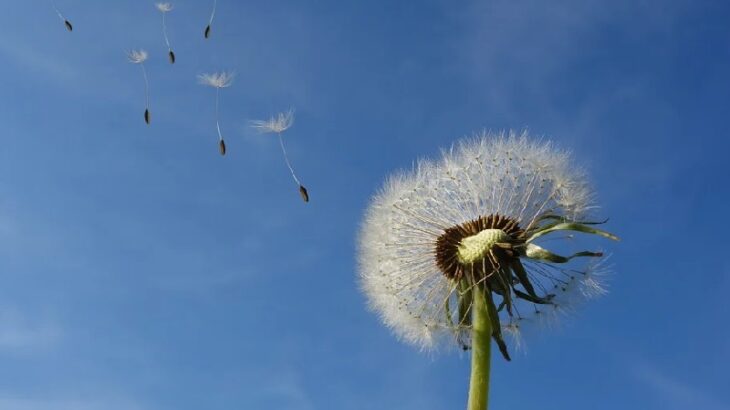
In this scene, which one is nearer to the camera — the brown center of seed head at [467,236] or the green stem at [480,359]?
the green stem at [480,359]

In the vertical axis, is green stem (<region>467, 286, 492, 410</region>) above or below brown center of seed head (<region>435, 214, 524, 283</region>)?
below

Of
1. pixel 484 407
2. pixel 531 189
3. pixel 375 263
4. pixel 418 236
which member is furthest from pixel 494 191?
pixel 484 407

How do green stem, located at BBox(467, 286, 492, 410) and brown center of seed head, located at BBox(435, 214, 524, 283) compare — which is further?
brown center of seed head, located at BBox(435, 214, 524, 283)

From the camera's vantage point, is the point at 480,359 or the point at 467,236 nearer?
the point at 480,359

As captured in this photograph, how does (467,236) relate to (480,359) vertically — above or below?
above

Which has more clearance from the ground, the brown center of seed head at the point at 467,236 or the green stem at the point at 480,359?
the brown center of seed head at the point at 467,236
